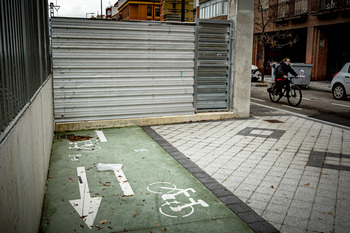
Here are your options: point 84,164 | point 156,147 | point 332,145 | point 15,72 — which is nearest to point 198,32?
point 156,147

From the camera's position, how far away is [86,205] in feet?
13.7

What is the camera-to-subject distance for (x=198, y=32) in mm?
9492

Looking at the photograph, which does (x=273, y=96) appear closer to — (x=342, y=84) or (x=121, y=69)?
(x=342, y=84)

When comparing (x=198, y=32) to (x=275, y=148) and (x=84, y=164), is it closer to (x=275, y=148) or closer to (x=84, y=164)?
(x=275, y=148)

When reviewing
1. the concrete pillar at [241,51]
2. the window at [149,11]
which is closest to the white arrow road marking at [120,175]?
the concrete pillar at [241,51]

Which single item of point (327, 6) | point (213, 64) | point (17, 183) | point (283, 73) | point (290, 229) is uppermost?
point (327, 6)

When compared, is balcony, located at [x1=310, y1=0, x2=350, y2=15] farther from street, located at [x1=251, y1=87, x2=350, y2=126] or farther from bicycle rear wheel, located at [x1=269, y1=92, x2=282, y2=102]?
bicycle rear wheel, located at [x1=269, y1=92, x2=282, y2=102]

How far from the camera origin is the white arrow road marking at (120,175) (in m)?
4.66

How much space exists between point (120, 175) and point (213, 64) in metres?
5.61

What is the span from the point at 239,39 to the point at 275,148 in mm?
4246

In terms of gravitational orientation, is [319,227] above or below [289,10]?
below

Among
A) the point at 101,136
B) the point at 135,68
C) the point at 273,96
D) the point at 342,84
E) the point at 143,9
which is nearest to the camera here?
the point at 101,136

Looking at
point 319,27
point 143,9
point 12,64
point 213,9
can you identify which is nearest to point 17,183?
point 12,64

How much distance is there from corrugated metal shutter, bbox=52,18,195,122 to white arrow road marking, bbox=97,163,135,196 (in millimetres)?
3388
